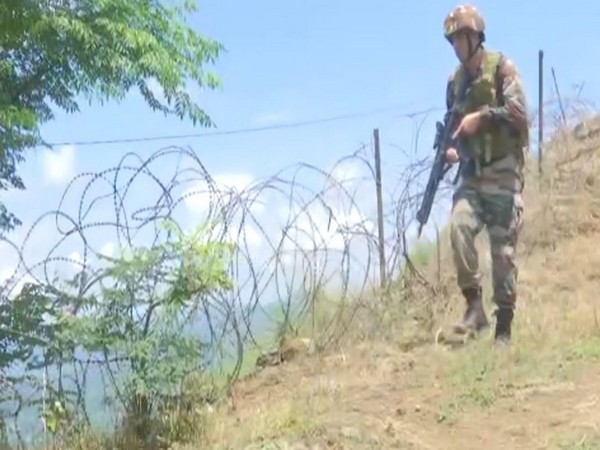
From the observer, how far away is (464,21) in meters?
6.26

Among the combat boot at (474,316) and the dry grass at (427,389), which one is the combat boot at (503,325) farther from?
the combat boot at (474,316)

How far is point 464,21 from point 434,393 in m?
2.01

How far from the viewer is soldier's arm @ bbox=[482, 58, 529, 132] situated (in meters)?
6.24

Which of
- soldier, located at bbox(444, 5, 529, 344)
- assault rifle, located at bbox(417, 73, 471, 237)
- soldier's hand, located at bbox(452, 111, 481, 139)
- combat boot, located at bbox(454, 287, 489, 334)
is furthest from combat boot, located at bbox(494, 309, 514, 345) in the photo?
soldier's hand, located at bbox(452, 111, 481, 139)

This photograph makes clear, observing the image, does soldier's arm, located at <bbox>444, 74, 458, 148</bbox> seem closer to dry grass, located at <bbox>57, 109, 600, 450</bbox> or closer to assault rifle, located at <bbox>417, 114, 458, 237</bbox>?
assault rifle, located at <bbox>417, 114, 458, 237</bbox>

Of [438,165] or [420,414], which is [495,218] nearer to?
[438,165]

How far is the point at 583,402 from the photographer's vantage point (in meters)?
5.46

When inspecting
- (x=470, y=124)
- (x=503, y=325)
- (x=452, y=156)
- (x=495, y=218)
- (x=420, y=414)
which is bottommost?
(x=420, y=414)

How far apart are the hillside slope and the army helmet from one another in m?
1.76

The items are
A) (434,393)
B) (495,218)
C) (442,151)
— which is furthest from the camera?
(442,151)

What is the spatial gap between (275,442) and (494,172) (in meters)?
2.18

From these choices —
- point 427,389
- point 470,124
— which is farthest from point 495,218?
point 427,389

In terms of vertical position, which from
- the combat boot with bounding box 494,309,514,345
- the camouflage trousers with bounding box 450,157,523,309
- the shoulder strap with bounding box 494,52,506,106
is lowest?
the combat boot with bounding box 494,309,514,345

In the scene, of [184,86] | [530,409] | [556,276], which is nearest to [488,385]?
[530,409]
